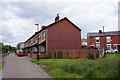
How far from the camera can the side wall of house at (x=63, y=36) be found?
2469cm

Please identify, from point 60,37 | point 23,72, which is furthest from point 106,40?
point 23,72

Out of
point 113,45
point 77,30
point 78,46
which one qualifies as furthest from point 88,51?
point 113,45

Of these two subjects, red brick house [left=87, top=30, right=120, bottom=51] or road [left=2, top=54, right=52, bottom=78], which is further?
red brick house [left=87, top=30, right=120, bottom=51]

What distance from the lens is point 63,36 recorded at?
85.4ft

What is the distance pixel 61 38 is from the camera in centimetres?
2561

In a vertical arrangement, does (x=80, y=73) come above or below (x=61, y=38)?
below

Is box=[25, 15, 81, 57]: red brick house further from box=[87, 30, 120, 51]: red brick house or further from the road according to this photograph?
box=[87, 30, 120, 51]: red brick house

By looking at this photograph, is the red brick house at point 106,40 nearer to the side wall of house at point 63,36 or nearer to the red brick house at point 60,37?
the side wall of house at point 63,36

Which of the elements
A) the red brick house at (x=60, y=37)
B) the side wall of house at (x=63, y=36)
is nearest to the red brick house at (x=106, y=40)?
the side wall of house at (x=63, y=36)

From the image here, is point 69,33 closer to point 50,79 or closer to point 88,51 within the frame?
point 88,51

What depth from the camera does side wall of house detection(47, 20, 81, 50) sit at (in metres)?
24.7

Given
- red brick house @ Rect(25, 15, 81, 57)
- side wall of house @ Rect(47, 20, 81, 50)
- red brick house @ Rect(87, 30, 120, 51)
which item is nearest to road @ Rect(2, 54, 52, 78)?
red brick house @ Rect(25, 15, 81, 57)

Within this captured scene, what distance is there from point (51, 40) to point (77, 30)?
761cm

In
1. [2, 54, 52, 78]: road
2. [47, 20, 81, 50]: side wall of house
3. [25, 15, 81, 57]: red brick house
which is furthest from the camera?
[47, 20, 81, 50]: side wall of house
